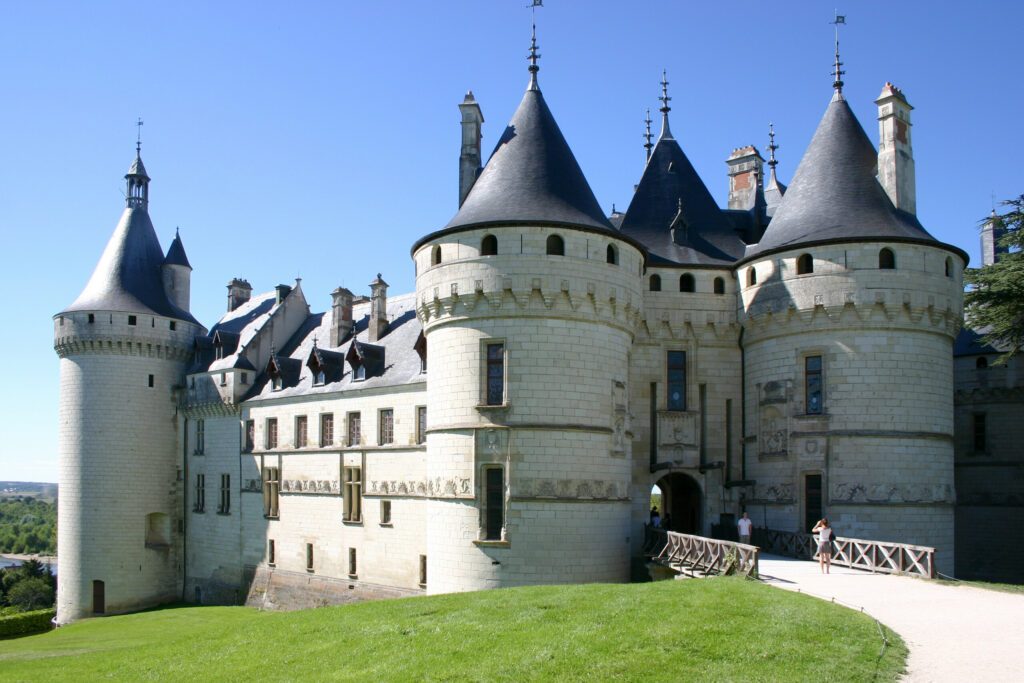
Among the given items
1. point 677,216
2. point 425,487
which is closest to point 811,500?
point 677,216

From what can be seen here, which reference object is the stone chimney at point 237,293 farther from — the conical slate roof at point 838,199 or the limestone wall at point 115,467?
the conical slate roof at point 838,199

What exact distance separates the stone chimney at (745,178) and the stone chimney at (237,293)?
27.9m

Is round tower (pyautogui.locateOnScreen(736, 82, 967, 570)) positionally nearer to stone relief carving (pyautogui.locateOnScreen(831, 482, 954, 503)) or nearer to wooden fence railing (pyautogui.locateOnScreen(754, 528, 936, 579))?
stone relief carving (pyautogui.locateOnScreen(831, 482, 954, 503))

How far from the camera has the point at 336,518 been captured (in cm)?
3738

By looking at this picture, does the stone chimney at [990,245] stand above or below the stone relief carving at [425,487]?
above

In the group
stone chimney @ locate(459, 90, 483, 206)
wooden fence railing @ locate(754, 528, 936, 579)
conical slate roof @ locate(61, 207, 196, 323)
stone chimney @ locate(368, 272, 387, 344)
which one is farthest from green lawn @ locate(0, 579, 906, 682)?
conical slate roof @ locate(61, 207, 196, 323)

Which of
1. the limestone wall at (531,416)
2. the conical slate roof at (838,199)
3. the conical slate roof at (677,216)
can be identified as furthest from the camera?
the conical slate roof at (677,216)

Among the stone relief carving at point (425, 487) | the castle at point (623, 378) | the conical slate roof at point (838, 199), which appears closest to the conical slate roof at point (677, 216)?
the castle at point (623, 378)

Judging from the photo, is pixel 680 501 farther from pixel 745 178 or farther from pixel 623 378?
pixel 745 178

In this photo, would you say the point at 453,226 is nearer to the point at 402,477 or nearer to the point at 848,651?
the point at 402,477

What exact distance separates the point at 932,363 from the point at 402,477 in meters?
17.9

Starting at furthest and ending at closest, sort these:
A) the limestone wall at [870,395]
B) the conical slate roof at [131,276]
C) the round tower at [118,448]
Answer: the conical slate roof at [131,276] → the round tower at [118,448] → the limestone wall at [870,395]

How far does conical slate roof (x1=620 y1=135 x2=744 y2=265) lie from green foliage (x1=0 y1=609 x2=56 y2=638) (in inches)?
1243

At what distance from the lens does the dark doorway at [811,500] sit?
27.4m
